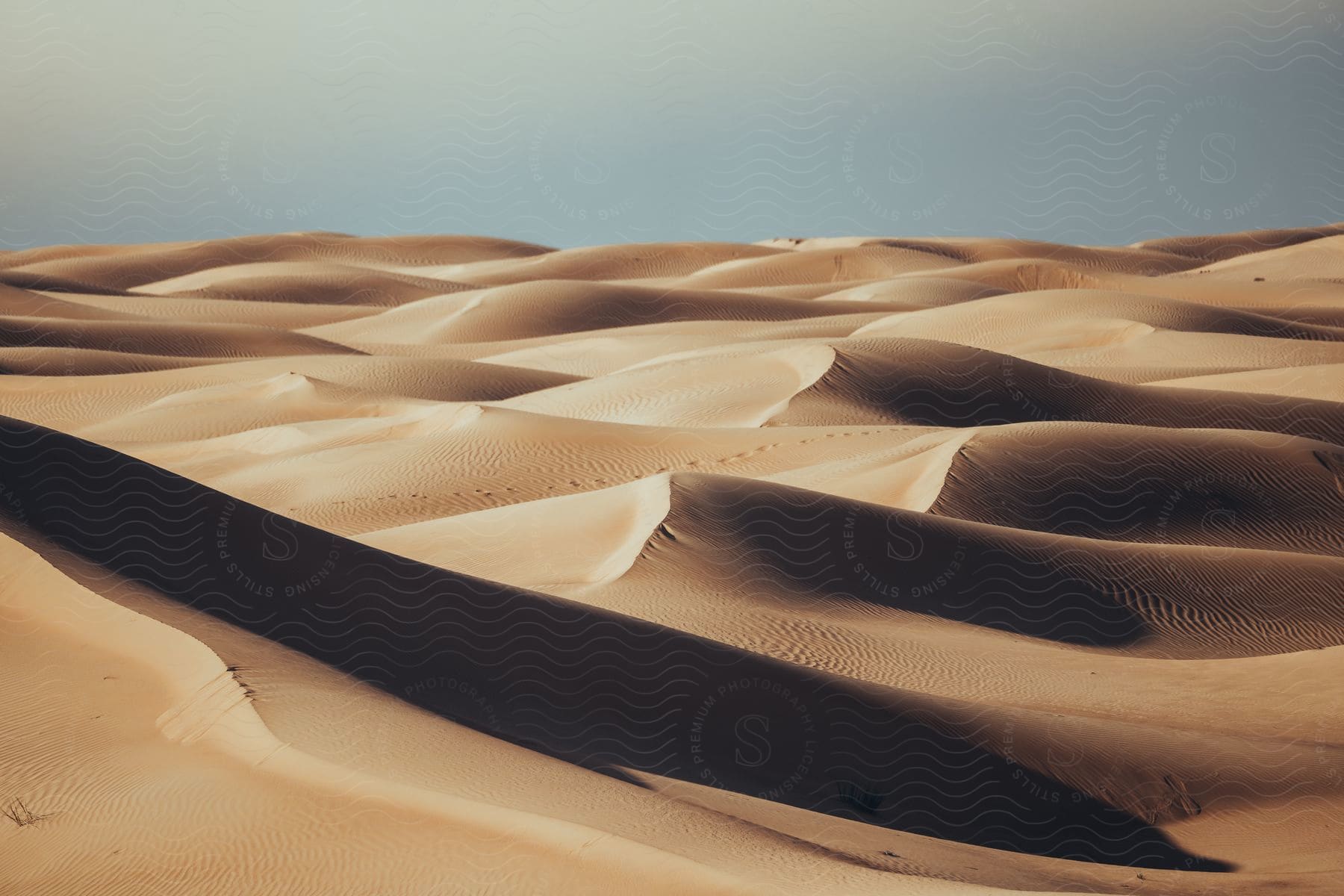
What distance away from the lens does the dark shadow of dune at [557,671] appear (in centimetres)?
623

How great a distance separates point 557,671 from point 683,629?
2.09 meters

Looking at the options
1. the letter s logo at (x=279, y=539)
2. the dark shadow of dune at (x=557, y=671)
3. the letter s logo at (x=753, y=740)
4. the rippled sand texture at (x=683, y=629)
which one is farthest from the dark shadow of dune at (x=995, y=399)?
the letter s logo at (x=279, y=539)

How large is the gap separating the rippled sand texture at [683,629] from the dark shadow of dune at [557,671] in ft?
0.08

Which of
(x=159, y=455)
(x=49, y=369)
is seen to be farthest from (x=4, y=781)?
(x=49, y=369)

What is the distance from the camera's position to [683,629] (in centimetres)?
866

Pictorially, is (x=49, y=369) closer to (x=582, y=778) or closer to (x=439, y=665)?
(x=439, y=665)

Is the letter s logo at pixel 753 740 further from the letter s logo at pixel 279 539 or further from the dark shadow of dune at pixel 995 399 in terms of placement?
the dark shadow of dune at pixel 995 399

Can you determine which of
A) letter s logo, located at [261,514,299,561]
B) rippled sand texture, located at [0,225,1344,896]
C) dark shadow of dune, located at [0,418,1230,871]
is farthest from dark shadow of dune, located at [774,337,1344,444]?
letter s logo, located at [261,514,299,561]

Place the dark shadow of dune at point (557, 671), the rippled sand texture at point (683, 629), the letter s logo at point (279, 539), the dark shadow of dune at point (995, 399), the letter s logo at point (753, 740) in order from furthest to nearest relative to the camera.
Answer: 1. the dark shadow of dune at point (995, 399)
2. the letter s logo at point (279, 539)
3. the letter s logo at point (753, 740)
4. the dark shadow of dune at point (557, 671)
5. the rippled sand texture at point (683, 629)

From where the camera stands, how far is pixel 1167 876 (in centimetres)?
555

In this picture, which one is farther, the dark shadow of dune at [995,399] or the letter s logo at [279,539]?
the dark shadow of dune at [995,399]

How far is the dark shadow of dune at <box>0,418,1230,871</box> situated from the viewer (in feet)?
20.4

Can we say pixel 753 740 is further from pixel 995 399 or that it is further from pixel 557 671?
pixel 995 399

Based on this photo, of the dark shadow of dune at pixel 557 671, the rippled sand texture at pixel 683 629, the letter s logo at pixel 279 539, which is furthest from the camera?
the letter s logo at pixel 279 539
